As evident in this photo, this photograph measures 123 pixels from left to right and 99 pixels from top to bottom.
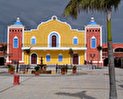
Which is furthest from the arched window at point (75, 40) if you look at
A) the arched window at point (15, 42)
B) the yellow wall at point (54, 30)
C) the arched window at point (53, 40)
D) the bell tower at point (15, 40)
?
the arched window at point (15, 42)

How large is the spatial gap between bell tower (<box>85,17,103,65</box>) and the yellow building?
108 centimetres

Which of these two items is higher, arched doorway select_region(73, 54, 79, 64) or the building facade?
the building facade

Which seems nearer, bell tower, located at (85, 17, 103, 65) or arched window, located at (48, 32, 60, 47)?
bell tower, located at (85, 17, 103, 65)

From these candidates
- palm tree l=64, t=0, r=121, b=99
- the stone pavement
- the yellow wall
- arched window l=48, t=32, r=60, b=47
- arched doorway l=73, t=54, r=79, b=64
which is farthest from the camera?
the yellow wall

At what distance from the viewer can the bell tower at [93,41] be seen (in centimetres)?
7431

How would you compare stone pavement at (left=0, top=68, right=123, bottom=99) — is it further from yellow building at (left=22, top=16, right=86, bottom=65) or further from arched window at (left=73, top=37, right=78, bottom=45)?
arched window at (left=73, top=37, right=78, bottom=45)

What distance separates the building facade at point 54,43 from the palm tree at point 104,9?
61114mm

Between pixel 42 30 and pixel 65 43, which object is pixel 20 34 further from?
pixel 65 43

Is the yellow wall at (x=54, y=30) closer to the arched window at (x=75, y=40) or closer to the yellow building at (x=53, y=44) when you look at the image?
the yellow building at (x=53, y=44)

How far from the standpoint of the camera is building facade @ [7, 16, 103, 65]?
74375 millimetres

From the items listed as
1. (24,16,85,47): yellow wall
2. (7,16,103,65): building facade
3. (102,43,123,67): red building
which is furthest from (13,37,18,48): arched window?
(102,43,123,67): red building

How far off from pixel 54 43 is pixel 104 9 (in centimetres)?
6319

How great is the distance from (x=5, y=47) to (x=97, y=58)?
19.5m

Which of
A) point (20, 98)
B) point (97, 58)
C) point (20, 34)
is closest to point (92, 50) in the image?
point (97, 58)
